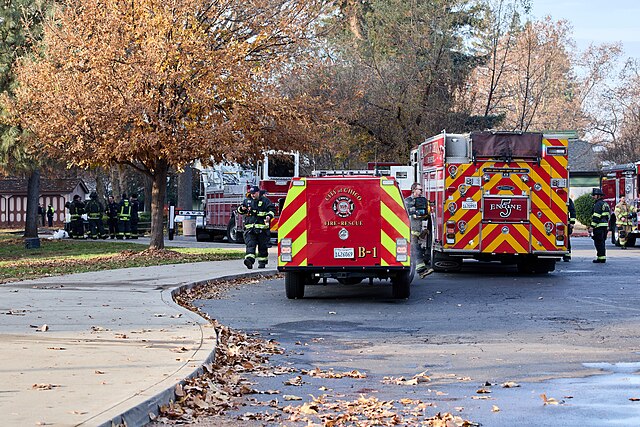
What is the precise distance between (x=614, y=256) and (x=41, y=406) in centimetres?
2593

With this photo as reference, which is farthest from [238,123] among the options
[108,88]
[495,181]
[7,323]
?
[7,323]

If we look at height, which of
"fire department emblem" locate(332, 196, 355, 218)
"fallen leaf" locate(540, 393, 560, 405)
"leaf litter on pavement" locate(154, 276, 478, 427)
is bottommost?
"leaf litter on pavement" locate(154, 276, 478, 427)

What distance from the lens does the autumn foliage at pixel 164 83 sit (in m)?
27.3

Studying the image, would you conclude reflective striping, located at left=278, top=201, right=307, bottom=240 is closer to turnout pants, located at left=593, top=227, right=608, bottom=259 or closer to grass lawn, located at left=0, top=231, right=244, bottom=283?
grass lawn, located at left=0, top=231, right=244, bottom=283

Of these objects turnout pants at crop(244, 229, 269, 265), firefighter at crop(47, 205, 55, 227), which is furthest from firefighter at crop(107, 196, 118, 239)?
firefighter at crop(47, 205, 55, 227)

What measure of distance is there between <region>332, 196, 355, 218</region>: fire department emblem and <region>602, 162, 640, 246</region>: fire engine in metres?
20.7

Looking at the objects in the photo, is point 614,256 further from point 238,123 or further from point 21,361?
point 21,361

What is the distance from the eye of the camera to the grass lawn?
976 inches

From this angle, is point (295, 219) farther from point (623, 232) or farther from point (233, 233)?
point (233, 233)

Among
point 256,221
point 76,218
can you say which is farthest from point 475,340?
point 76,218

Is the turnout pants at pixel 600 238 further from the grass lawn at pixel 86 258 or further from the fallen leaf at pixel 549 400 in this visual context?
the fallen leaf at pixel 549 400

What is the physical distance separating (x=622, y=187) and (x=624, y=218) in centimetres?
215

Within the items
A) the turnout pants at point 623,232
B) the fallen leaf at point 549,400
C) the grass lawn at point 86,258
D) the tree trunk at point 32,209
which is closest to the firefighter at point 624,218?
the turnout pants at point 623,232

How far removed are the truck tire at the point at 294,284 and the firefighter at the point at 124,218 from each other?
26.5 metres
